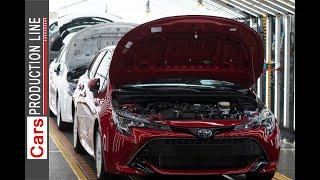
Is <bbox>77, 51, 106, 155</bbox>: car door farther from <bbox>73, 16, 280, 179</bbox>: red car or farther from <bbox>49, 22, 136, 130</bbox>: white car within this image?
<bbox>49, 22, 136, 130</bbox>: white car

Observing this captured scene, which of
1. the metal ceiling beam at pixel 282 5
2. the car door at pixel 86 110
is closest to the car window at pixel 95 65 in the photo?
the car door at pixel 86 110

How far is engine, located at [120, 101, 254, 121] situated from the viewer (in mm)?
6988

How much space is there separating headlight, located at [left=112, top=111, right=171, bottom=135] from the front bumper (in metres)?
0.05

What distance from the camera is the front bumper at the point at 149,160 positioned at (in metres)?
6.70

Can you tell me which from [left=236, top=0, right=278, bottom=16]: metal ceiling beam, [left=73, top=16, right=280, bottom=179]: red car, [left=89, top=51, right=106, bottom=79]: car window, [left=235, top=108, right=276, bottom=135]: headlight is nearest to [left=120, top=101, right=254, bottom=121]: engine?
[left=73, top=16, right=280, bottom=179]: red car

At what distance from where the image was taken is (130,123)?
6.82 meters

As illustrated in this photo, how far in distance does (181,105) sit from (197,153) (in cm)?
74

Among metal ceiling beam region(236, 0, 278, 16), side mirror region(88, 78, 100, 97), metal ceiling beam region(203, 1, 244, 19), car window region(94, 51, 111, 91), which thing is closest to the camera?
side mirror region(88, 78, 100, 97)

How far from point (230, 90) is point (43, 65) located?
2.27m

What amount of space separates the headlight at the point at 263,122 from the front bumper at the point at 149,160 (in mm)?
59

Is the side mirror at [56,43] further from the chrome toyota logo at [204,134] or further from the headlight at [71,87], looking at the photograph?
the chrome toyota logo at [204,134]

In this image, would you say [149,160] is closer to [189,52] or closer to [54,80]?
[189,52]

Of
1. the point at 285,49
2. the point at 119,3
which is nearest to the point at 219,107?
the point at 285,49
